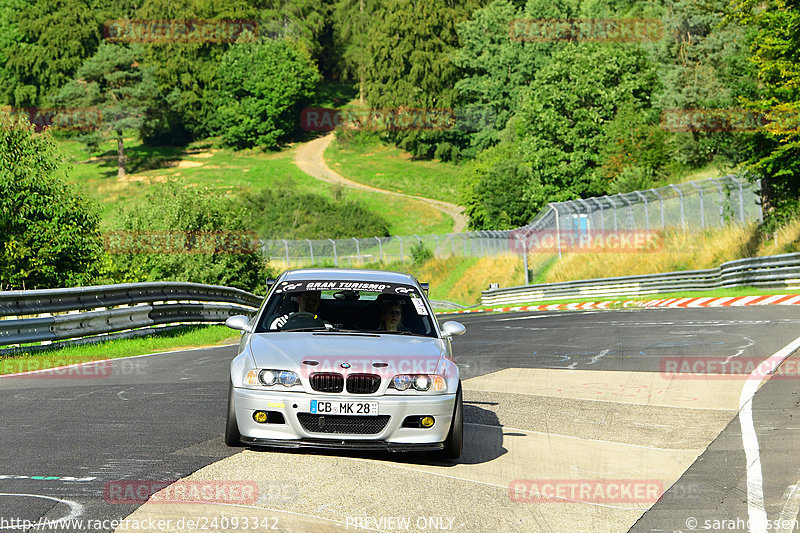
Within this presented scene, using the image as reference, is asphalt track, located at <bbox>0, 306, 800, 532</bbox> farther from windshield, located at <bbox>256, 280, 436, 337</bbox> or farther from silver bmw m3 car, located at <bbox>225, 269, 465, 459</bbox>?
windshield, located at <bbox>256, 280, 436, 337</bbox>

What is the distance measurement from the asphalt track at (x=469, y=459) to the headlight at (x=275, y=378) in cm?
54

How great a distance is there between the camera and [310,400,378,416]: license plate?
6941 mm

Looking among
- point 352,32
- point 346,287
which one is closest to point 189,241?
point 346,287

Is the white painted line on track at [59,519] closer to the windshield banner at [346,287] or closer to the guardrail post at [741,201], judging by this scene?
the windshield banner at [346,287]

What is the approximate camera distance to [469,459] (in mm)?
7547

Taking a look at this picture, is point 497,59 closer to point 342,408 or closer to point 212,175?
point 212,175

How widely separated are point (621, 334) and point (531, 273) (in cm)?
3136

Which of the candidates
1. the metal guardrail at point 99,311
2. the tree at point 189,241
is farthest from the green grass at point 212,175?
the metal guardrail at point 99,311

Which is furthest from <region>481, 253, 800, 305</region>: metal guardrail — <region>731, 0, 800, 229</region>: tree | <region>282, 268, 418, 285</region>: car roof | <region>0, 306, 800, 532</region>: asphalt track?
<region>282, 268, 418, 285</region>: car roof

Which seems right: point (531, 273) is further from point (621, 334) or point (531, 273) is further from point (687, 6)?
point (621, 334)

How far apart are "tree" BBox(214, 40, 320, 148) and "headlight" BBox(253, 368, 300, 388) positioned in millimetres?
108956

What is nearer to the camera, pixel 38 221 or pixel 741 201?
pixel 38 221

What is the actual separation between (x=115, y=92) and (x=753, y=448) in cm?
11062

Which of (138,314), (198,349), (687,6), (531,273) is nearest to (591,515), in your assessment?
(198,349)
